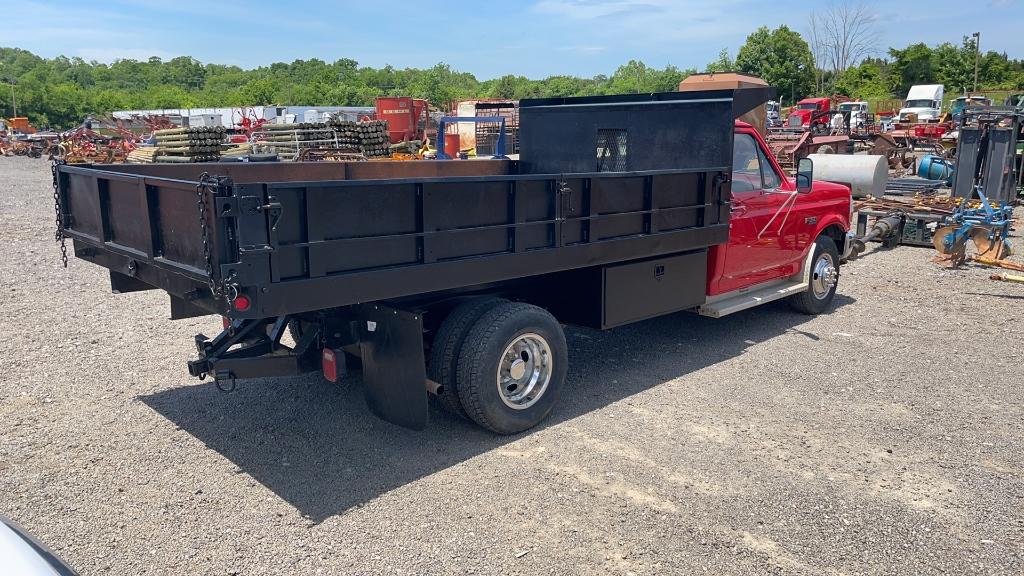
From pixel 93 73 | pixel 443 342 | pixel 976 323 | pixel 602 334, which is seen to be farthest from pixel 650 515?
pixel 93 73

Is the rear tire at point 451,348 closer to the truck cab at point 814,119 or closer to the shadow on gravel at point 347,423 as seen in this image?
the shadow on gravel at point 347,423

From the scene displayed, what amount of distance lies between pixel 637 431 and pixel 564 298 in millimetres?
1185

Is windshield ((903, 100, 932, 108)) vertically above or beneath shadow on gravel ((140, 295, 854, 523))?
above

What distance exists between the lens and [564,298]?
5.75 meters

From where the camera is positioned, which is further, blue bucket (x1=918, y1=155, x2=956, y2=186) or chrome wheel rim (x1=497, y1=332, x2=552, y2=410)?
blue bucket (x1=918, y1=155, x2=956, y2=186)

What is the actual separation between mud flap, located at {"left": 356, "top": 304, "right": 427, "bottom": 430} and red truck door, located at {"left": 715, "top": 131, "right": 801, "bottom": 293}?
10.8 feet

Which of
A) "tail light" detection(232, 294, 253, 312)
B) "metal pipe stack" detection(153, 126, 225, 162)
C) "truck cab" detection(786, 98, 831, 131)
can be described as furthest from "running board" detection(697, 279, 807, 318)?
"metal pipe stack" detection(153, 126, 225, 162)

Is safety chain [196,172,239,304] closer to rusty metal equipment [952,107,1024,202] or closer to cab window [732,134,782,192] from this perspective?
cab window [732,134,782,192]

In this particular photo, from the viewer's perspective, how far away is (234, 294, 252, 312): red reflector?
11.9ft

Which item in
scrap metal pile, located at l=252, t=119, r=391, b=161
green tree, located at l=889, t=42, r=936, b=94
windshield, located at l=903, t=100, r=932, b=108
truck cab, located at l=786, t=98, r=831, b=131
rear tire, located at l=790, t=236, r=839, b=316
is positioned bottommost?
rear tire, located at l=790, t=236, r=839, b=316

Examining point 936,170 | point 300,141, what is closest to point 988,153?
point 936,170

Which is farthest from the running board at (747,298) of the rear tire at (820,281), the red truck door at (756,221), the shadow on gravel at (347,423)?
the shadow on gravel at (347,423)

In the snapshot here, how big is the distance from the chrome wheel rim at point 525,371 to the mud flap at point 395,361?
589 millimetres

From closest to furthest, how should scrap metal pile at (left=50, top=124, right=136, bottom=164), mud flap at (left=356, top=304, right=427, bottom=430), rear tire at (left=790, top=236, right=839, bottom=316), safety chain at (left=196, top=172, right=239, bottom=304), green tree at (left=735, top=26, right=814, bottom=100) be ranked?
safety chain at (left=196, top=172, right=239, bottom=304)
mud flap at (left=356, top=304, right=427, bottom=430)
rear tire at (left=790, top=236, right=839, bottom=316)
scrap metal pile at (left=50, top=124, right=136, bottom=164)
green tree at (left=735, top=26, right=814, bottom=100)
